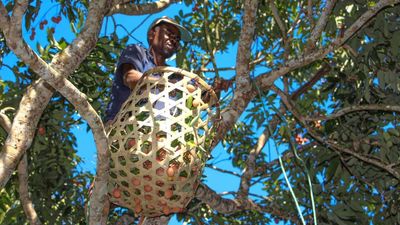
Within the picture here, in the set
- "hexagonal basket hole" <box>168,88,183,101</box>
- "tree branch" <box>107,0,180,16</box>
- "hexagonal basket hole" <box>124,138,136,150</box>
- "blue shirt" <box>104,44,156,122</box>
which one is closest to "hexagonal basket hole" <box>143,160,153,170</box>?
"hexagonal basket hole" <box>124,138,136,150</box>

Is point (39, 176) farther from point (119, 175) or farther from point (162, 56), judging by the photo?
point (119, 175)

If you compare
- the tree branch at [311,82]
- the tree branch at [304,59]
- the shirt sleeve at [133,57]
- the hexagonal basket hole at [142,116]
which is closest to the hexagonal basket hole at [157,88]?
the hexagonal basket hole at [142,116]

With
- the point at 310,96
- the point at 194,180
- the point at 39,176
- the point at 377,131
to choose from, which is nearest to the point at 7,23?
the point at 194,180

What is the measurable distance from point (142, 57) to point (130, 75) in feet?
0.72

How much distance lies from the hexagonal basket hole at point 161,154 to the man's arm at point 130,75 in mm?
481

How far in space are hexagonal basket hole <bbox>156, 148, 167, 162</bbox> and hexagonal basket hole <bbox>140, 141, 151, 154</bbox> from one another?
44 millimetres

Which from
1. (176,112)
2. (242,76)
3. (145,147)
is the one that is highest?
(242,76)

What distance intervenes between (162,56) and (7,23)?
127 cm

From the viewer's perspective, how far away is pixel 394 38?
15.4 feet

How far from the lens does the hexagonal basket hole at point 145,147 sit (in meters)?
3.02

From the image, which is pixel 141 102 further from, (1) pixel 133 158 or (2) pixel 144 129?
(1) pixel 133 158

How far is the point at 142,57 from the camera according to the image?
3586 millimetres

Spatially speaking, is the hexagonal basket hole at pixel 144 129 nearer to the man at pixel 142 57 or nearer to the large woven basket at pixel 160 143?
the large woven basket at pixel 160 143

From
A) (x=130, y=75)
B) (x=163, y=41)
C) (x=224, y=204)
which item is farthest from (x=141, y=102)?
(x=224, y=204)
